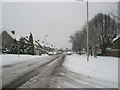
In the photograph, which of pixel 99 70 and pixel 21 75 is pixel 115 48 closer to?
pixel 99 70

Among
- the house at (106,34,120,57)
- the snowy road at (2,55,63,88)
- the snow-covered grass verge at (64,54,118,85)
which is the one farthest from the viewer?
the house at (106,34,120,57)

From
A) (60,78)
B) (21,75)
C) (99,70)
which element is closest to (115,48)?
(99,70)

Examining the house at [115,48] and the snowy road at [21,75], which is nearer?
the snowy road at [21,75]

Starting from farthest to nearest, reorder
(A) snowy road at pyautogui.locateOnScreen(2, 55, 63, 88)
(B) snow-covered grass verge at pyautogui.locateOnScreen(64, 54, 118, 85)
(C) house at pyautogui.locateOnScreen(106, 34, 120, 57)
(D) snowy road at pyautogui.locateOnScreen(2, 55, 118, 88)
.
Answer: (C) house at pyautogui.locateOnScreen(106, 34, 120, 57) → (B) snow-covered grass verge at pyautogui.locateOnScreen(64, 54, 118, 85) → (A) snowy road at pyautogui.locateOnScreen(2, 55, 63, 88) → (D) snowy road at pyautogui.locateOnScreen(2, 55, 118, 88)

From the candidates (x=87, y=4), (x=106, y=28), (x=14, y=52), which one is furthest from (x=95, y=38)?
(x=14, y=52)

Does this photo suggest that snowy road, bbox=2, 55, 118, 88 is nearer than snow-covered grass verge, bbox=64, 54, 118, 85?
Yes

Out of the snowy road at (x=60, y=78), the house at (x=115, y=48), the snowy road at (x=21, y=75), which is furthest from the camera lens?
the house at (x=115, y=48)

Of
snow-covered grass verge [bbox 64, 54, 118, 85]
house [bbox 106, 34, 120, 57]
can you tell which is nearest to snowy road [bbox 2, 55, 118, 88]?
snow-covered grass verge [bbox 64, 54, 118, 85]

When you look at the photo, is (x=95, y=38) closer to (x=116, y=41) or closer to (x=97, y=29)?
(x=97, y=29)

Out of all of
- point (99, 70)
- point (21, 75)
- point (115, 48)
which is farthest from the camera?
point (115, 48)

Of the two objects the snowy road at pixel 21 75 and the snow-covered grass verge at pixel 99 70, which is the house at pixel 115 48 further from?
the snowy road at pixel 21 75

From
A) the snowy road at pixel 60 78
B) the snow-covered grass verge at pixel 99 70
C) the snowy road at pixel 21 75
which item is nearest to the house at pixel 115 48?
the snow-covered grass verge at pixel 99 70

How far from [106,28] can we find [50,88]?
2034 inches

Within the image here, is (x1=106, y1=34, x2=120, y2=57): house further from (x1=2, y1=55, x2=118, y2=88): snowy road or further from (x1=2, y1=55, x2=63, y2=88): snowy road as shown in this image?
(x1=2, y1=55, x2=63, y2=88): snowy road
